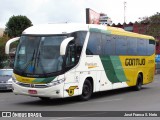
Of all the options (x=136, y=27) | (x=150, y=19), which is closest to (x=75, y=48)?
(x=150, y=19)

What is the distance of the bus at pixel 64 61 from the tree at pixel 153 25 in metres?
46.2

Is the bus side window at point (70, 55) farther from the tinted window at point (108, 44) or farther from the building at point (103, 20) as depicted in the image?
the building at point (103, 20)

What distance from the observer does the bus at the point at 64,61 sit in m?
15.9

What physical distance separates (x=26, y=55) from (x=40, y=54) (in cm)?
63

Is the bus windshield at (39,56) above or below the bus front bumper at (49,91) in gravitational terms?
above

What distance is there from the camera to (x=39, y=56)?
16.2 metres

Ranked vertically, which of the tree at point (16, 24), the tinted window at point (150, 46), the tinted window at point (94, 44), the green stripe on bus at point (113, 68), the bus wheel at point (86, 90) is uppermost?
the tree at point (16, 24)

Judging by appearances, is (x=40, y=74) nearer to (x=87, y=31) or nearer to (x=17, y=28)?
(x=87, y=31)

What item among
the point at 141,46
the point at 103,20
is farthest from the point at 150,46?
the point at 103,20

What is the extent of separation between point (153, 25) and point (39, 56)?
51.9 metres

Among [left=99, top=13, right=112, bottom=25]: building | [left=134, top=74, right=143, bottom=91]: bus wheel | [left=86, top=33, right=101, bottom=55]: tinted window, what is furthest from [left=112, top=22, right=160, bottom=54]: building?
[left=86, top=33, right=101, bottom=55]: tinted window

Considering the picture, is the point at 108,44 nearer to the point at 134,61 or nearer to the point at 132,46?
the point at 132,46

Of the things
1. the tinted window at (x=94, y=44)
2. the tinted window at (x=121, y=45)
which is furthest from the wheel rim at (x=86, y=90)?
the tinted window at (x=121, y=45)

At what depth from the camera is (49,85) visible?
621 inches
